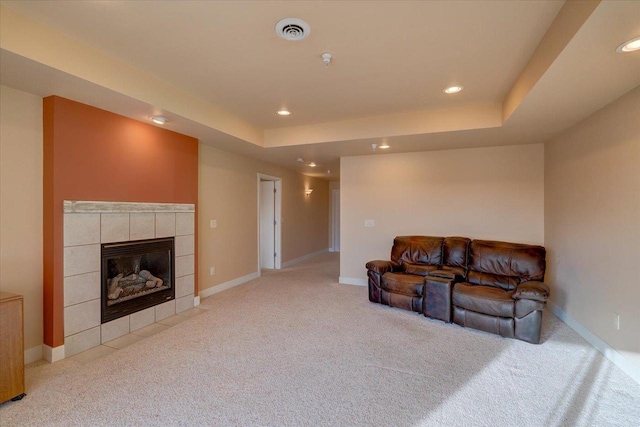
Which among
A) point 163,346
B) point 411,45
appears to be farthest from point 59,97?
point 411,45

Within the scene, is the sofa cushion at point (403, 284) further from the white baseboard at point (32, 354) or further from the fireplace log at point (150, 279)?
the white baseboard at point (32, 354)

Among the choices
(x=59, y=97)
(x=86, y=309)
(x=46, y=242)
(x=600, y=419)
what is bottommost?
(x=600, y=419)

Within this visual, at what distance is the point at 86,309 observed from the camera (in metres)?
2.95

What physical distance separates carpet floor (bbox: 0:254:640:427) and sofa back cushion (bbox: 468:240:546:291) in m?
0.63

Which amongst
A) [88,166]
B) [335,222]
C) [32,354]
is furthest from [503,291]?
[335,222]

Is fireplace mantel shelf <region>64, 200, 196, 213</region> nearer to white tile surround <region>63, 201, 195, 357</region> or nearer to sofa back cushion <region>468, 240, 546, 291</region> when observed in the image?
white tile surround <region>63, 201, 195, 357</region>

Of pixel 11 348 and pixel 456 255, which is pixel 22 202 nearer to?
pixel 11 348

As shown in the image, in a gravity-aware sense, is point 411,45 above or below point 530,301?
above

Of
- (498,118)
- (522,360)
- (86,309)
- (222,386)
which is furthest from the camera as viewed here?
(498,118)

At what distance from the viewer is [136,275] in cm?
357

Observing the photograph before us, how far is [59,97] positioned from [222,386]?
2.92 m

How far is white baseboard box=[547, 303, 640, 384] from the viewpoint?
2.41m

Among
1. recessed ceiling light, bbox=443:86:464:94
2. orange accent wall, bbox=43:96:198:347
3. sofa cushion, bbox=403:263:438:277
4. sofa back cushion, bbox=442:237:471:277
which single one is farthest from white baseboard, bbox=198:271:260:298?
recessed ceiling light, bbox=443:86:464:94

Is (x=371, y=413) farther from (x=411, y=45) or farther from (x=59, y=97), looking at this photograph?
(x=59, y=97)
